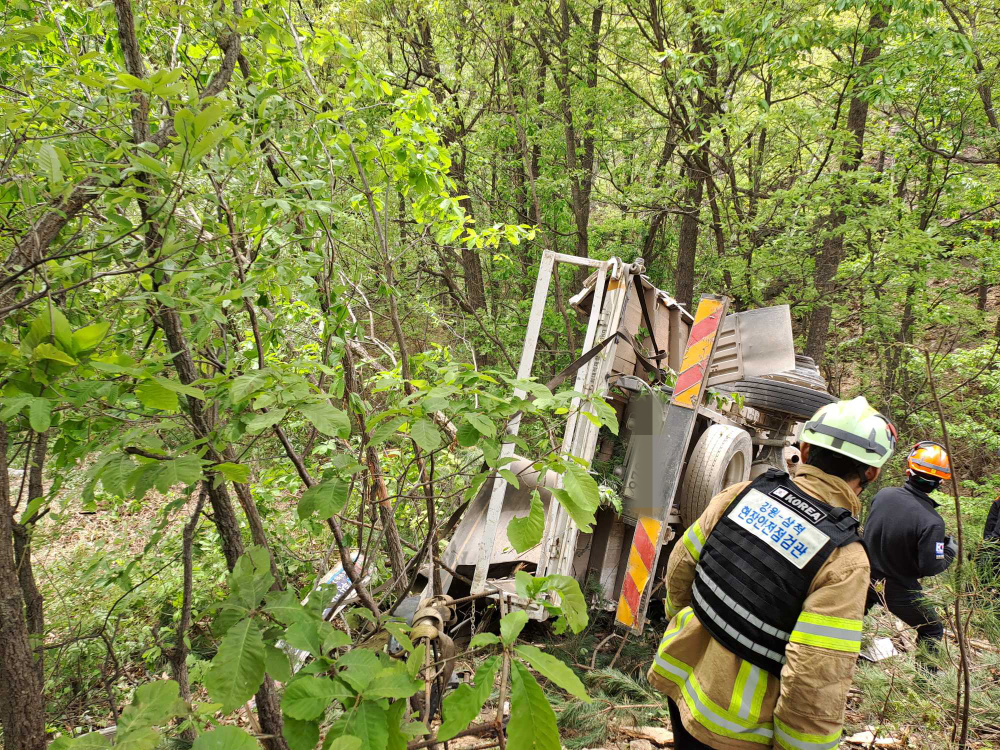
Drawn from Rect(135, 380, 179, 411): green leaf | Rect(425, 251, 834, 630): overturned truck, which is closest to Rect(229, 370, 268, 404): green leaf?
Rect(135, 380, 179, 411): green leaf

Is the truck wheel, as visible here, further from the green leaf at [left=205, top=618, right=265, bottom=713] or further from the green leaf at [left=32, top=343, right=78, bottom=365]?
the green leaf at [left=32, top=343, right=78, bottom=365]

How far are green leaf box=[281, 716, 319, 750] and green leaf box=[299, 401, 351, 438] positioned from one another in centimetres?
58

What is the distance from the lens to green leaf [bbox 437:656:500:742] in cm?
113

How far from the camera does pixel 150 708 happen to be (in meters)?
1.12

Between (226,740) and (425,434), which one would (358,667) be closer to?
(226,740)

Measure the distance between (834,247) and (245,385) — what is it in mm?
9453

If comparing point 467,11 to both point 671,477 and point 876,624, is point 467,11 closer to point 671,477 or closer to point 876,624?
point 671,477

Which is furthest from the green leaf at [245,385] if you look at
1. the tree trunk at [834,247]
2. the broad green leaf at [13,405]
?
the tree trunk at [834,247]

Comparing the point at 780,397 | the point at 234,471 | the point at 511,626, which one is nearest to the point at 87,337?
the point at 234,471

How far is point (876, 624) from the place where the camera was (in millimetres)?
3949

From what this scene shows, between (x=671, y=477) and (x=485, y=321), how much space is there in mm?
5941

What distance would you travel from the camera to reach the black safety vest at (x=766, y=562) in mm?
1996

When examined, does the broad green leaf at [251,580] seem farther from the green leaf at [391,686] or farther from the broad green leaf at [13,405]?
the broad green leaf at [13,405]

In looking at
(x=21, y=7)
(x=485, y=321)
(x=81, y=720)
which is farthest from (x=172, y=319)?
(x=485, y=321)
